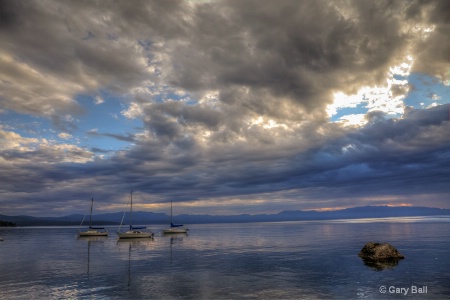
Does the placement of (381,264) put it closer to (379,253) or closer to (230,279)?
(379,253)

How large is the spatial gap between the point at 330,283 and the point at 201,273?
647 inches

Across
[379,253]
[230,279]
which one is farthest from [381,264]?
[230,279]

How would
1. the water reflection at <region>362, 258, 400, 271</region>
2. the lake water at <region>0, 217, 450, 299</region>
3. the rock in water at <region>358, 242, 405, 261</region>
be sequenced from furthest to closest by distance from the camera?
the rock in water at <region>358, 242, 405, 261</region> < the water reflection at <region>362, 258, 400, 271</region> < the lake water at <region>0, 217, 450, 299</region>

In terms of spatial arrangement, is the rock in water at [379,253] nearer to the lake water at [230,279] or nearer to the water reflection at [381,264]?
the water reflection at [381,264]

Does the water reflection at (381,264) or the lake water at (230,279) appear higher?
the lake water at (230,279)

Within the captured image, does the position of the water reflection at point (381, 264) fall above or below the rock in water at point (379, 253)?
below

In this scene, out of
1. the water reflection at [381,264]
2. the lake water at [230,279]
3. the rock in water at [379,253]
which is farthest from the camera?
the rock in water at [379,253]

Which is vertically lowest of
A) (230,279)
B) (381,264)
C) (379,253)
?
(381,264)

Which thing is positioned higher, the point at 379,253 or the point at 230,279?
the point at 230,279

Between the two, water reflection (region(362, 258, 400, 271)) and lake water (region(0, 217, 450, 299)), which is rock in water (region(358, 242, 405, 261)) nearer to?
water reflection (region(362, 258, 400, 271))

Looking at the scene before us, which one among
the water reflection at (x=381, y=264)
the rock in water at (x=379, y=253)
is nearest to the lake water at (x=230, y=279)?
the water reflection at (x=381, y=264)

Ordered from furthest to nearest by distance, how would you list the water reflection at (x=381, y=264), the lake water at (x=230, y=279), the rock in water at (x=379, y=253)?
the rock in water at (x=379, y=253) → the water reflection at (x=381, y=264) → the lake water at (x=230, y=279)

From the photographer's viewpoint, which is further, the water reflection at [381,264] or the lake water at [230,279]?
the water reflection at [381,264]

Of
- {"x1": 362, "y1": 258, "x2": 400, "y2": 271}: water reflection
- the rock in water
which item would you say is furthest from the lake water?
the rock in water
